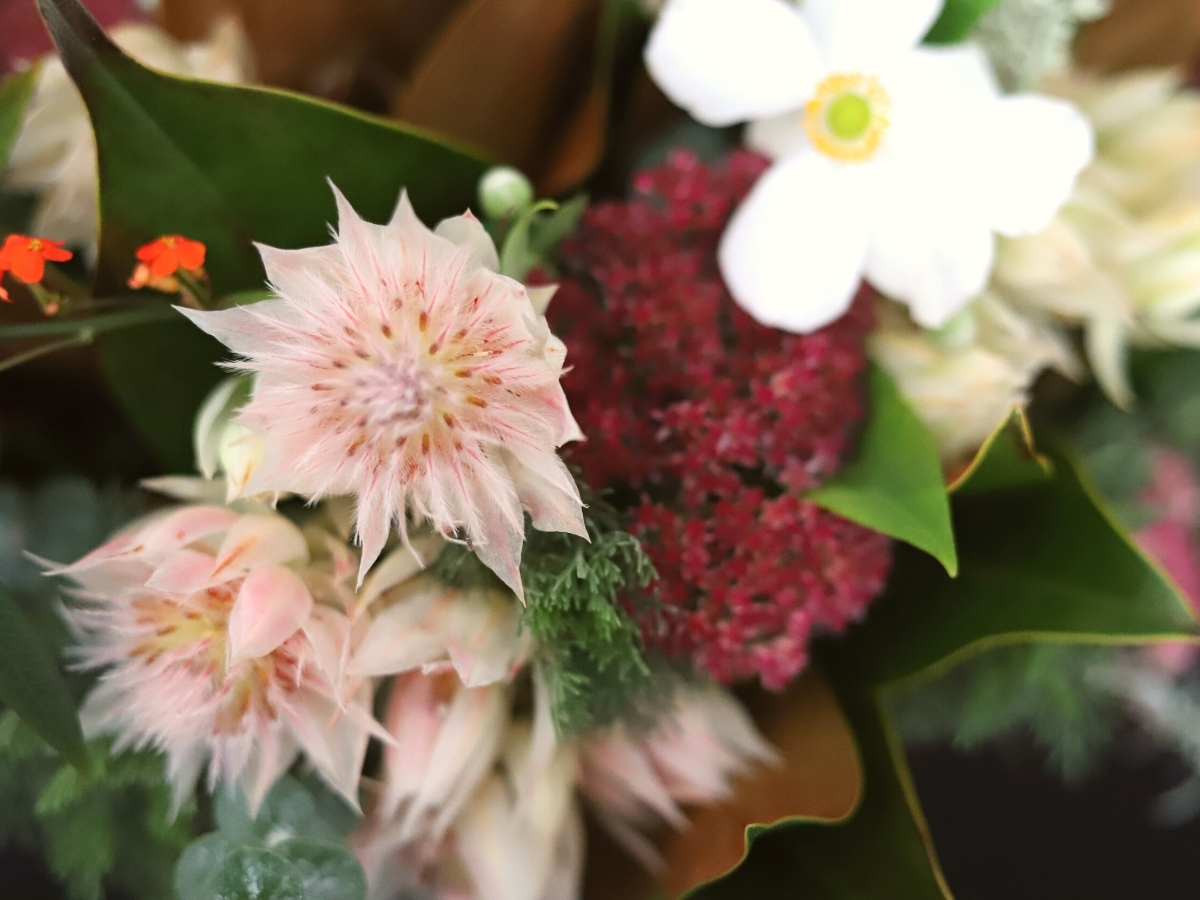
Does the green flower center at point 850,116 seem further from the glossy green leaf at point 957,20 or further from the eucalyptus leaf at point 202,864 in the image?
the eucalyptus leaf at point 202,864

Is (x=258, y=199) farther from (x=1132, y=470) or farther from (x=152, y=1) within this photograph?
(x=1132, y=470)

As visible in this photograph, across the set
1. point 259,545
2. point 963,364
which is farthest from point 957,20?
point 259,545

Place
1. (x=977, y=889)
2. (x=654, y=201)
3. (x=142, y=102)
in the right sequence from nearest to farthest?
1. (x=142, y=102)
2. (x=654, y=201)
3. (x=977, y=889)

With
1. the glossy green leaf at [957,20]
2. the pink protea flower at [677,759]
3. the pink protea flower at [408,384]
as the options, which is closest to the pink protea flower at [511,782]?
the pink protea flower at [677,759]

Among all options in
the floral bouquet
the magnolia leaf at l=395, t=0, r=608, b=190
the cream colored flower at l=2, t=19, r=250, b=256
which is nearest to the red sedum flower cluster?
the floral bouquet

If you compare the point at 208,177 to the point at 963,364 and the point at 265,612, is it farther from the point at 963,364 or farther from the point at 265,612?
the point at 963,364

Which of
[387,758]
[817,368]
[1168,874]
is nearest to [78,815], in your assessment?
[387,758]

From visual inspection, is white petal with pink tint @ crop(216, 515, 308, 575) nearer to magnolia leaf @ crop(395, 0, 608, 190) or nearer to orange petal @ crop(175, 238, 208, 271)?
orange petal @ crop(175, 238, 208, 271)
